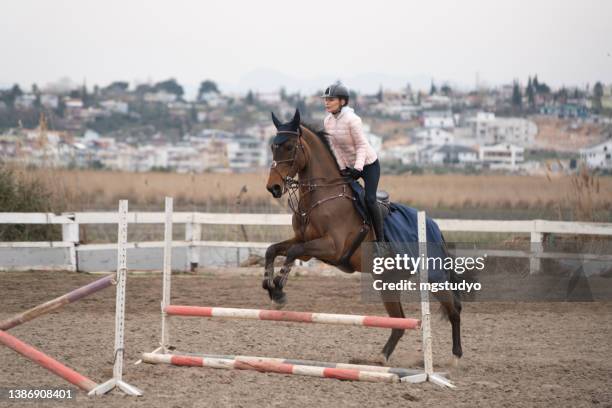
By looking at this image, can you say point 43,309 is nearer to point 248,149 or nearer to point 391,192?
point 391,192

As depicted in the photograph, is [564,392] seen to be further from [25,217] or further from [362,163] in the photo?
[25,217]

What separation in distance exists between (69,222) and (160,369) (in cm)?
742

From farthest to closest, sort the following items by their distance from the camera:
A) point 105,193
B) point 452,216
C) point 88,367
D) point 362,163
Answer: point 105,193
point 452,216
point 362,163
point 88,367

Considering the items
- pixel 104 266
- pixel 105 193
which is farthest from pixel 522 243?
pixel 105 193

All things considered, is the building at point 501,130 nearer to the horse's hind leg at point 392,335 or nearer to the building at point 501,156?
the building at point 501,156

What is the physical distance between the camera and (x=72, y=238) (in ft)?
46.3

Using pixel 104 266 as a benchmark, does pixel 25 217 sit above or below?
above

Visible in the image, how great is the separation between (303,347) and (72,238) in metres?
6.96

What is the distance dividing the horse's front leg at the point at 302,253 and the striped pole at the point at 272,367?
0.74 meters

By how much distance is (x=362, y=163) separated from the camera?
8094 mm

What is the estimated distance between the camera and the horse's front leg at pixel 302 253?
7.31 m

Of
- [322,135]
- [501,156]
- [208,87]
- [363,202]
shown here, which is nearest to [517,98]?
[501,156]

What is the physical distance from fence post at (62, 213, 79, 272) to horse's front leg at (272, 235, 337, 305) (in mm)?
7437
